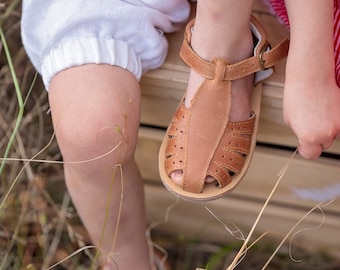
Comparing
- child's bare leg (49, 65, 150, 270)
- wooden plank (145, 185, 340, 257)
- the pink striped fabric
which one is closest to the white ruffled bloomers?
child's bare leg (49, 65, 150, 270)

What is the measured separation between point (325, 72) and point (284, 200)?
0.41 m

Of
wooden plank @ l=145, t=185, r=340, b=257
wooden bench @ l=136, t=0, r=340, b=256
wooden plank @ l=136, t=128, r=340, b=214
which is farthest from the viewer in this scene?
wooden plank @ l=145, t=185, r=340, b=257

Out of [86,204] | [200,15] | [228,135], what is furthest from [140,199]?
[200,15]

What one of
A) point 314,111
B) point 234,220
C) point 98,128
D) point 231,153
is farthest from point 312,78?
point 234,220

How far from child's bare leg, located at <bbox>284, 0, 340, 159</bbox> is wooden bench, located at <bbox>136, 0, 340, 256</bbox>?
0.37ft

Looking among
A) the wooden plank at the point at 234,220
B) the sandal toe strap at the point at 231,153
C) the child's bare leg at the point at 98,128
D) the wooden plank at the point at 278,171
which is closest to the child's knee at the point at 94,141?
the child's bare leg at the point at 98,128

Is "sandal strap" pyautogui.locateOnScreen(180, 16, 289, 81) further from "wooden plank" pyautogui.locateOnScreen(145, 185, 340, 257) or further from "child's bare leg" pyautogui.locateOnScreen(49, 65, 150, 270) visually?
"wooden plank" pyautogui.locateOnScreen(145, 185, 340, 257)

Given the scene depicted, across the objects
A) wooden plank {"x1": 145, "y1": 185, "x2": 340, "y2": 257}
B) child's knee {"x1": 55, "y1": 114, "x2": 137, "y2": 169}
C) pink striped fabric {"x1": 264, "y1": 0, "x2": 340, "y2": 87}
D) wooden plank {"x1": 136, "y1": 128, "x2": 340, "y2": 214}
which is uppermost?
pink striped fabric {"x1": 264, "y1": 0, "x2": 340, "y2": 87}

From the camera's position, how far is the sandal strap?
0.90 m

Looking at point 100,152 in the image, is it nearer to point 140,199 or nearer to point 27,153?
point 140,199

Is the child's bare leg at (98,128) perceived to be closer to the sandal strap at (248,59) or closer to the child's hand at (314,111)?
the sandal strap at (248,59)

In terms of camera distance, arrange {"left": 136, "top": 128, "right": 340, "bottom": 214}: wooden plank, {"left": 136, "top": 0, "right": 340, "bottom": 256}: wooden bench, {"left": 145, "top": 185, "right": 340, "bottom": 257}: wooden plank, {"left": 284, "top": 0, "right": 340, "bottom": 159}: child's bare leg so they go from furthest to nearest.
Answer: {"left": 145, "top": 185, "right": 340, "bottom": 257}: wooden plank < {"left": 136, "top": 128, "right": 340, "bottom": 214}: wooden plank < {"left": 136, "top": 0, "right": 340, "bottom": 256}: wooden bench < {"left": 284, "top": 0, "right": 340, "bottom": 159}: child's bare leg

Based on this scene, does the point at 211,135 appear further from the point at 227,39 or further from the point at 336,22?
the point at 336,22

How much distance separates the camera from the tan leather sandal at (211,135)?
2.93ft
